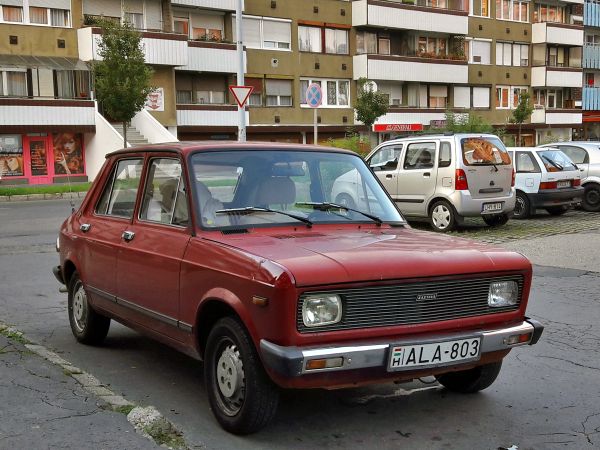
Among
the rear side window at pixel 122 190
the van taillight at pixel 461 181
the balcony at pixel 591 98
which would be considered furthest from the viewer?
the balcony at pixel 591 98

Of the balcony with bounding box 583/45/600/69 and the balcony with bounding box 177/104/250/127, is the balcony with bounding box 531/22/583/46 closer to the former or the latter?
the balcony with bounding box 583/45/600/69

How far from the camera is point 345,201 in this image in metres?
5.79

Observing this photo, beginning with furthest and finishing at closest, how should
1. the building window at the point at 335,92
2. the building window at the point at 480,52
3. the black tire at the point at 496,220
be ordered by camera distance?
the building window at the point at 480,52, the building window at the point at 335,92, the black tire at the point at 496,220

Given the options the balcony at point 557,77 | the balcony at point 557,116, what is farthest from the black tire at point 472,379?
the balcony at point 557,77

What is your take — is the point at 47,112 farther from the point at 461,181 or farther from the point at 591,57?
the point at 591,57

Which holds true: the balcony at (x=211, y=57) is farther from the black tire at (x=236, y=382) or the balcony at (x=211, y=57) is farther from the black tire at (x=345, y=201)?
the black tire at (x=236, y=382)

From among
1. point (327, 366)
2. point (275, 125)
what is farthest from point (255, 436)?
point (275, 125)

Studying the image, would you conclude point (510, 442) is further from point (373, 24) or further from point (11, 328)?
point (373, 24)

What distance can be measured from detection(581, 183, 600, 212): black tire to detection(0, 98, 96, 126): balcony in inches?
902

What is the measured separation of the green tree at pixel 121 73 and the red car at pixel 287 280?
89.1ft

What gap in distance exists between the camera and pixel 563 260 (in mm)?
11953

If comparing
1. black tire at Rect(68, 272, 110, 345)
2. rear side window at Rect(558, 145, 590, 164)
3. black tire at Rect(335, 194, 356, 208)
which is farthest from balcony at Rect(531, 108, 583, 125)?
black tire at Rect(335, 194, 356, 208)

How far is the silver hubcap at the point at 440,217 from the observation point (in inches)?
608

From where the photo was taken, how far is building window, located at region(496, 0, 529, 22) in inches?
2265
